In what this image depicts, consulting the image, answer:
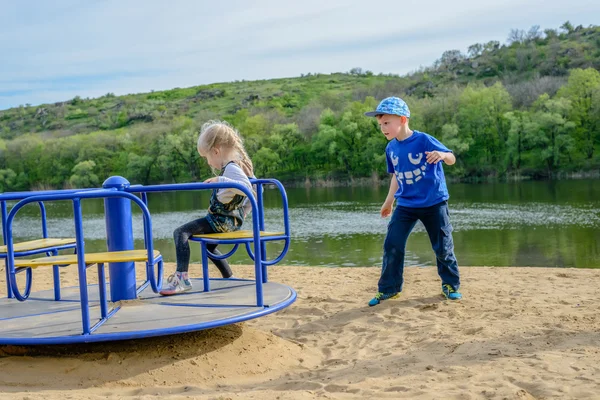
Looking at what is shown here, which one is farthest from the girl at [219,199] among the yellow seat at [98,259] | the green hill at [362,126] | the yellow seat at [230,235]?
the green hill at [362,126]

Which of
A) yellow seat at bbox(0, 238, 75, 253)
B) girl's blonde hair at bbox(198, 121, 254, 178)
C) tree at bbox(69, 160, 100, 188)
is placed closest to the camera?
girl's blonde hair at bbox(198, 121, 254, 178)

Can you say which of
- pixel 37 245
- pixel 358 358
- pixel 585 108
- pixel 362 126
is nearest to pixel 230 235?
pixel 358 358

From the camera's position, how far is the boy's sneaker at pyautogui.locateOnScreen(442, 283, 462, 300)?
277 inches

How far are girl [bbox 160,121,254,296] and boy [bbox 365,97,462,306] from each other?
1637 millimetres

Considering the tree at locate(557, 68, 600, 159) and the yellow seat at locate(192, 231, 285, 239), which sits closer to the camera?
the yellow seat at locate(192, 231, 285, 239)

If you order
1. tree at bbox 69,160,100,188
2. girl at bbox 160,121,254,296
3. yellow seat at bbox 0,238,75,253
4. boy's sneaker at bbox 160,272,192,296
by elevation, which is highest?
girl at bbox 160,121,254,296

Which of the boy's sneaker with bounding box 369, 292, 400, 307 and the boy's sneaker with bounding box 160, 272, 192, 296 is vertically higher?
the boy's sneaker with bounding box 160, 272, 192, 296

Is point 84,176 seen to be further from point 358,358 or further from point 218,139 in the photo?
point 358,358

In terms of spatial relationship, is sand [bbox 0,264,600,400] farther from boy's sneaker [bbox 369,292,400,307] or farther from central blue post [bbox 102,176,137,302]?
central blue post [bbox 102,176,137,302]

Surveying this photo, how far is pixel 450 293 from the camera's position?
7074 mm

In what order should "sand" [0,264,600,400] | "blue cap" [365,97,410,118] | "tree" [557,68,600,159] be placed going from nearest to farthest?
"sand" [0,264,600,400], "blue cap" [365,97,410,118], "tree" [557,68,600,159]

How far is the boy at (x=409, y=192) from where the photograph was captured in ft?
21.8

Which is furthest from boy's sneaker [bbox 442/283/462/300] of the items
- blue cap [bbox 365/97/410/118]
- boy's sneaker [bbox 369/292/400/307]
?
blue cap [bbox 365/97/410/118]

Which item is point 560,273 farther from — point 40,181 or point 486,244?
point 40,181
